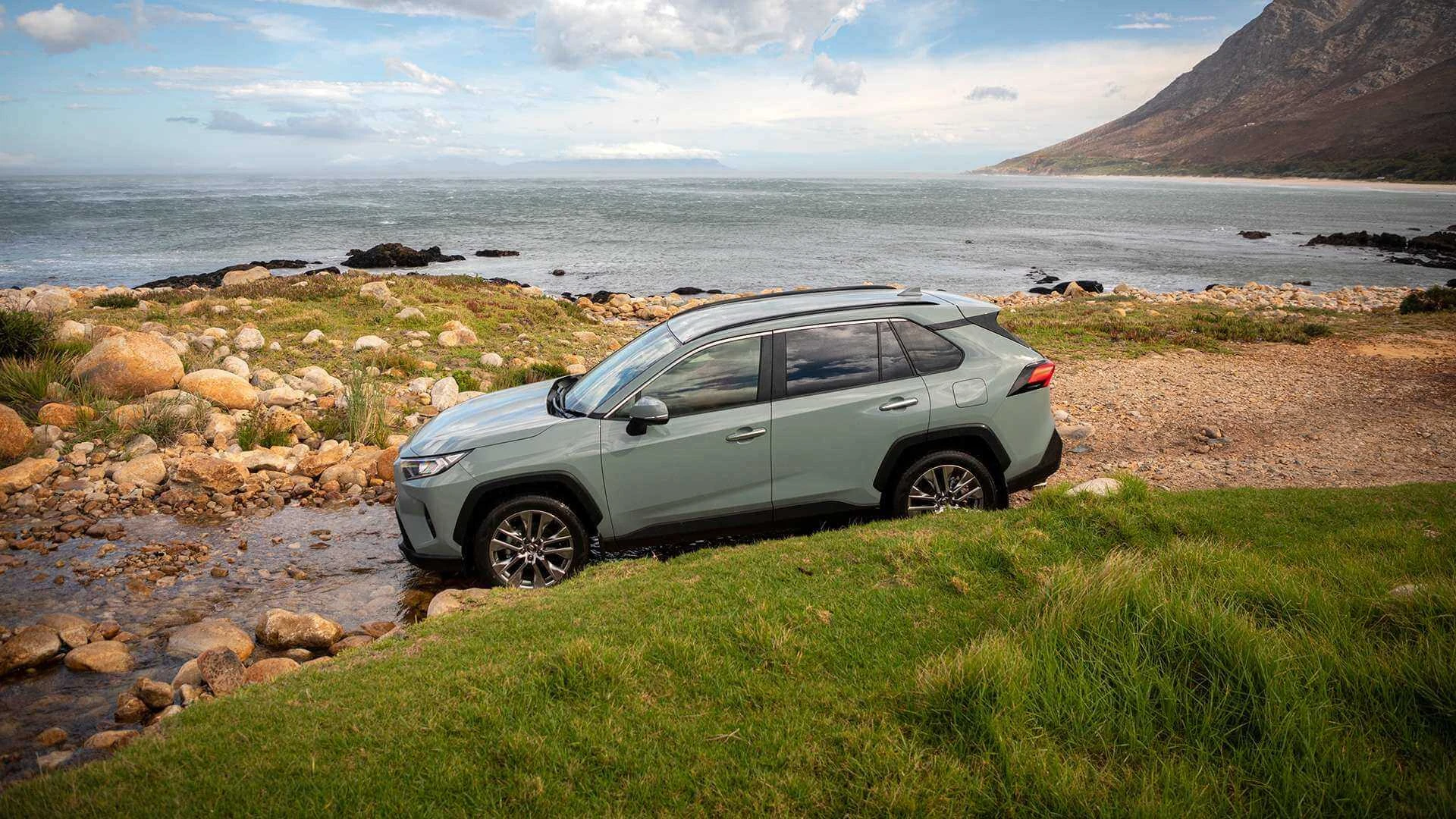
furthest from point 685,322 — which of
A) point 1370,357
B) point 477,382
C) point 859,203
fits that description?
point 859,203

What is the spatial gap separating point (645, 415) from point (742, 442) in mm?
769

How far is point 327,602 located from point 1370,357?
52.3 feet

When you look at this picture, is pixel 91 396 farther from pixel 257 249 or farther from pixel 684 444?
pixel 257 249

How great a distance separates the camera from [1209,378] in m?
11.8

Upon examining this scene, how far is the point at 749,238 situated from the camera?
50.5 metres

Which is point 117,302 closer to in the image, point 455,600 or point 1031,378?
point 455,600

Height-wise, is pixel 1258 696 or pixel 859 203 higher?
pixel 859 203

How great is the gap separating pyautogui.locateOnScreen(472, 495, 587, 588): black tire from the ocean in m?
24.9

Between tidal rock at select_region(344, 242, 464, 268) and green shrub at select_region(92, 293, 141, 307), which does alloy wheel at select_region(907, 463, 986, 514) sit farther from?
tidal rock at select_region(344, 242, 464, 268)

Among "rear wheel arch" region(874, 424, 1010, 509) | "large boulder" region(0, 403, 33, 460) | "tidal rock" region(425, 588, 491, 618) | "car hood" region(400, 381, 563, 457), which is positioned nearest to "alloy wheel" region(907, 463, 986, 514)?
"rear wheel arch" region(874, 424, 1010, 509)

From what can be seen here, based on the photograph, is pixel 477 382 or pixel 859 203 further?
pixel 859 203

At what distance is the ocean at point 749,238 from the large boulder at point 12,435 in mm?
21265

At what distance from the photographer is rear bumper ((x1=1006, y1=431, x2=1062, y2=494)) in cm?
618

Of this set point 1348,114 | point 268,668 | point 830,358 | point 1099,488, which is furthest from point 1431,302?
point 1348,114
